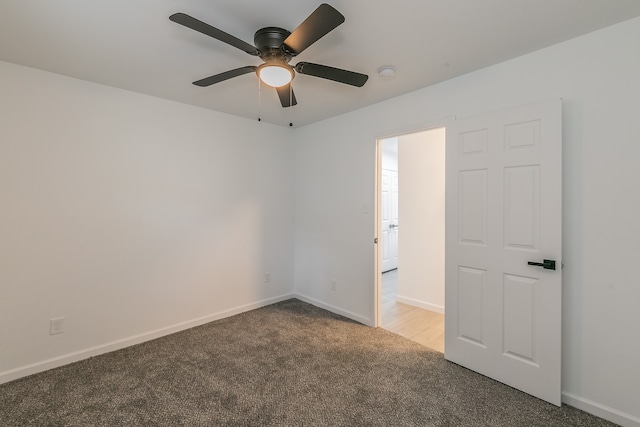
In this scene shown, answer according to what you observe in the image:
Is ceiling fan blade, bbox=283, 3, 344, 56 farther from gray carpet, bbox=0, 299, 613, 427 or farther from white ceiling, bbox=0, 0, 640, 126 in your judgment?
gray carpet, bbox=0, 299, 613, 427

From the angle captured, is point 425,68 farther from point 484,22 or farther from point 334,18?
point 334,18

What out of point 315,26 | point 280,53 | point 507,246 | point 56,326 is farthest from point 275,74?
point 56,326

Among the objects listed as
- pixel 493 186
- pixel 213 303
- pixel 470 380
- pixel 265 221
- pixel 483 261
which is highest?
pixel 493 186

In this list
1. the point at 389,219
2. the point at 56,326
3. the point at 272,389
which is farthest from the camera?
the point at 389,219

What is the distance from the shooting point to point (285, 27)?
1.77 meters

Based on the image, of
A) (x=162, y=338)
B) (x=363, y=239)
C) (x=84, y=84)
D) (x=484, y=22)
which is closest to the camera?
(x=484, y=22)

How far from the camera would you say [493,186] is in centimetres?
220

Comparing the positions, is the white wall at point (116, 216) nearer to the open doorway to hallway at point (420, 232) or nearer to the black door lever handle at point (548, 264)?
the open doorway to hallway at point (420, 232)

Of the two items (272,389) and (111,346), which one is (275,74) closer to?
(272,389)

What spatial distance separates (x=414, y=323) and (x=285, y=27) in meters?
3.13

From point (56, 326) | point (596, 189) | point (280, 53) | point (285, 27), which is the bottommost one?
point (56, 326)

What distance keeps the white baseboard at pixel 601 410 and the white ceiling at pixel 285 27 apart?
2.36 meters

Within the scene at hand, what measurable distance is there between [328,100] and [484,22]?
154 cm

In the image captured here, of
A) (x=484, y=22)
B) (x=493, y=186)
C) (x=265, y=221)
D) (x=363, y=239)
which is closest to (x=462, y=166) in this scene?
(x=493, y=186)
